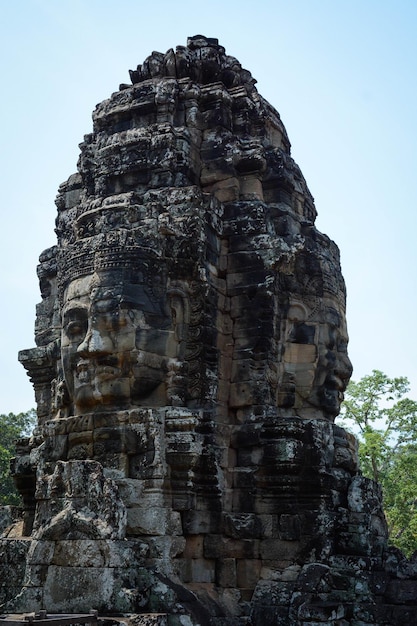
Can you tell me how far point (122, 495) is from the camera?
8758 mm

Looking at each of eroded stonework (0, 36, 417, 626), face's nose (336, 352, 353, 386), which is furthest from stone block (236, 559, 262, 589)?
face's nose (336, 352, 353, 386)

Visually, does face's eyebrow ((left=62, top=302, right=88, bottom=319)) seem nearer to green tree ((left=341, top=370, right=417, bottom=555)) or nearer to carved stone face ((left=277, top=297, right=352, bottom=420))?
carved stone face ((left=277, top=297, right=352, bottom=420))

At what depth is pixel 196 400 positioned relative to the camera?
31.2 ft

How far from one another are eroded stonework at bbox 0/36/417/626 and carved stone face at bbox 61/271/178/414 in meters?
0.02

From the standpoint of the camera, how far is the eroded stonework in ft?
27.3

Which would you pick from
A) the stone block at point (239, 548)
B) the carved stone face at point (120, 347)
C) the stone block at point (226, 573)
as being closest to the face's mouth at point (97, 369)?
the carved stone face at point (120, 347)

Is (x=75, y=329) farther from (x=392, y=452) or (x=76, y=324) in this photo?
(x=392, y=452)

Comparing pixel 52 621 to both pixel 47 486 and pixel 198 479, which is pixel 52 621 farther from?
pixel 198 479

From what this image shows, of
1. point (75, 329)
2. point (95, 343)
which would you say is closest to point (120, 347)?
point (95, 343)

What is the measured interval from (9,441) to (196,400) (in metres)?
23.6

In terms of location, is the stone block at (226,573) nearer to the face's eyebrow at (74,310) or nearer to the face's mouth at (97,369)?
the face's mouth at (97,369)

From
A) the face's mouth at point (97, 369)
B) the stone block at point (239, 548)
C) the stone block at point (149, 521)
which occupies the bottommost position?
the stone block at point (239, 548)

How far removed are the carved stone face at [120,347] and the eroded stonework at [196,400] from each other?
2cm

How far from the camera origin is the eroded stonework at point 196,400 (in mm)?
8312
